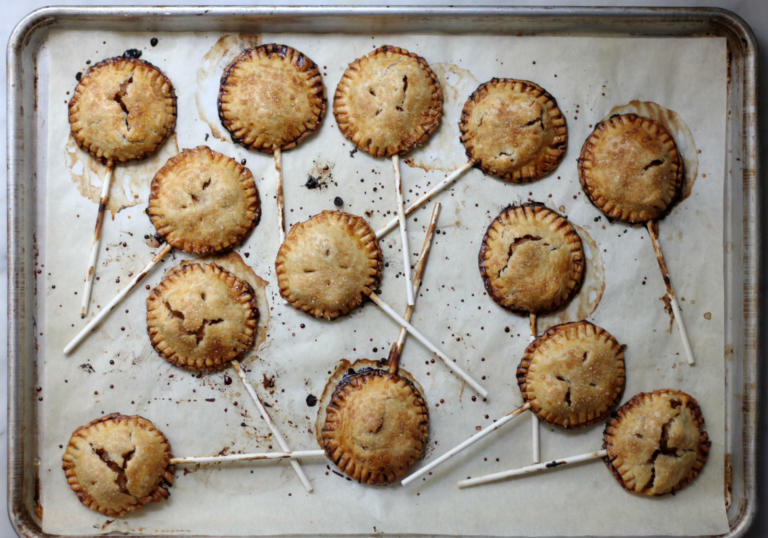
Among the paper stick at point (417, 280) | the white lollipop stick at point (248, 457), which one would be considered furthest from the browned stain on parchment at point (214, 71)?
the white lollipop stick at point (248, 457)

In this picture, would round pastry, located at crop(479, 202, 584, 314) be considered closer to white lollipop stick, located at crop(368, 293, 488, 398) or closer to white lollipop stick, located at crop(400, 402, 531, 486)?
white lollipop stick, located at crop(368, 293, 488, 398)

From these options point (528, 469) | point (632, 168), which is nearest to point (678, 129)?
point (632, 168)

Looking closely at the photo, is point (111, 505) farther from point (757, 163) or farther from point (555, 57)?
point (757, 163)

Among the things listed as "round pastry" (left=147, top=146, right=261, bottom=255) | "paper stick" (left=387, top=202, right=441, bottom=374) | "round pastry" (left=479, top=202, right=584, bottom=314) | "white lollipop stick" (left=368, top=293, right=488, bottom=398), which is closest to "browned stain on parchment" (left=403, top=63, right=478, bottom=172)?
"paper stick" (left=387, top=202, right=441, bottom=374)

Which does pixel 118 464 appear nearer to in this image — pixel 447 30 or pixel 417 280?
pixel 417 280

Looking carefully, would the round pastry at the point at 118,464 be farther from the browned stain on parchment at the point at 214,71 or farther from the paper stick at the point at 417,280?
the browned stain on parchment at the point at 214,71

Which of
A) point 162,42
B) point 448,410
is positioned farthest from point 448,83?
point 448,410
